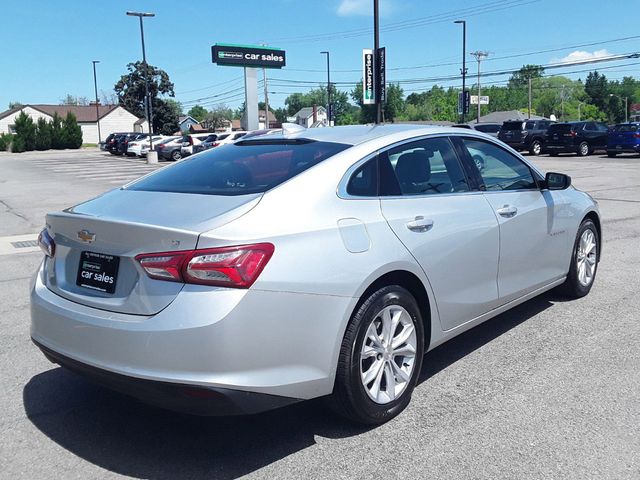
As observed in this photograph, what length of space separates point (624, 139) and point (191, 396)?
99.1 ft

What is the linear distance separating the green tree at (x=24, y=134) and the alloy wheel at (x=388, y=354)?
222 ft

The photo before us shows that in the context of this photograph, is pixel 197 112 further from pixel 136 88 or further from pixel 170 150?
pixel 170 150

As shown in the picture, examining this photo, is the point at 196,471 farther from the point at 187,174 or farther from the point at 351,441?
the point at 187,174

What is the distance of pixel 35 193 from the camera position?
710 inches

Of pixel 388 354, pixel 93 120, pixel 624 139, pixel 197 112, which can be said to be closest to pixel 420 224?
pixel 388 354

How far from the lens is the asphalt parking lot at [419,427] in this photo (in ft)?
9.92

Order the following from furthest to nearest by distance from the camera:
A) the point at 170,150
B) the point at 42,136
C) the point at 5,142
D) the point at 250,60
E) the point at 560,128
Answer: the point at 5,142 → the point at 42,136 → the point at 250,60 → the point at 170,150 → the point at 560,128

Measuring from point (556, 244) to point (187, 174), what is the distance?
3034 millimetres

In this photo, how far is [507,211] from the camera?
441 cm

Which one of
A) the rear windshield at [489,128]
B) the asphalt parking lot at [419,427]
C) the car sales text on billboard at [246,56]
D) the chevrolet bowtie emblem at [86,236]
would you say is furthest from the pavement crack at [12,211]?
the car sales text on billboard at [246,56]

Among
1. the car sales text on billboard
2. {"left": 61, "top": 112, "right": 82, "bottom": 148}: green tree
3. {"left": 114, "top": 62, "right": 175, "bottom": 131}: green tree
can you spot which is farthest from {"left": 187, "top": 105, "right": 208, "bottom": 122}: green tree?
the car sales text on billboard

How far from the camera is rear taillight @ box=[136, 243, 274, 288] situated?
108 inches

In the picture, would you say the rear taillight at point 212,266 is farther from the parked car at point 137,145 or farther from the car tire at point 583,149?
the parked car at point 137,145

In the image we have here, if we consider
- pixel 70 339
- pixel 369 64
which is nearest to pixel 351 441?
pixel 70 339
